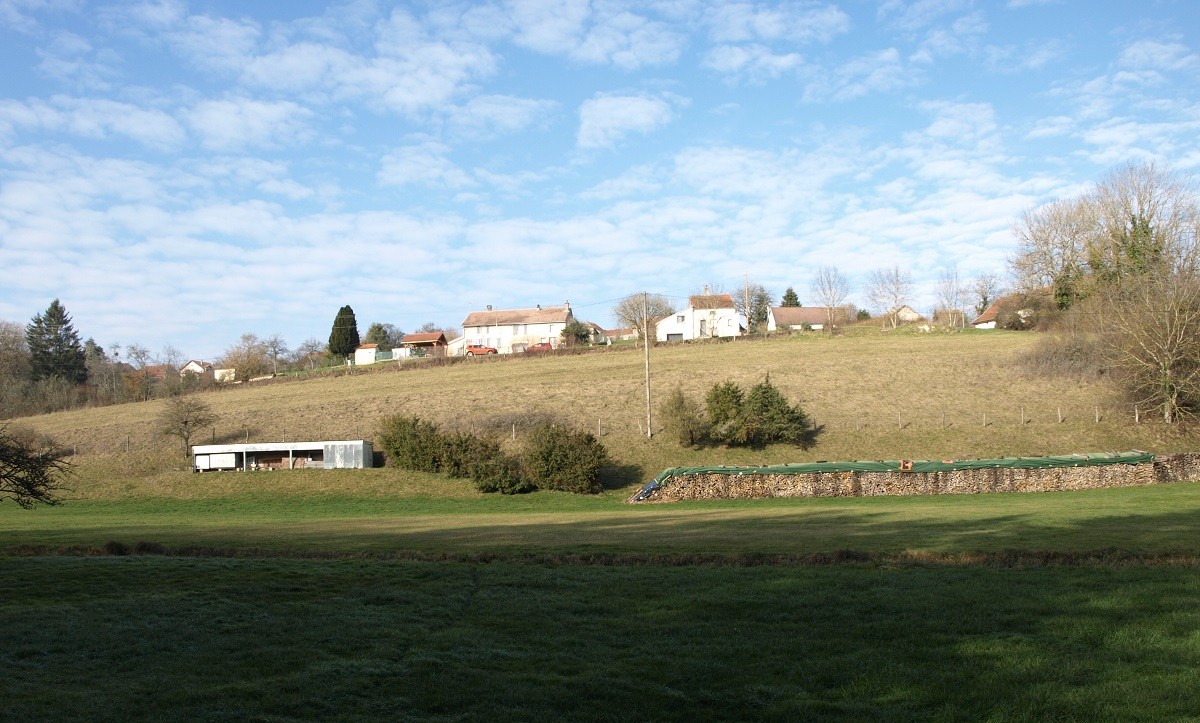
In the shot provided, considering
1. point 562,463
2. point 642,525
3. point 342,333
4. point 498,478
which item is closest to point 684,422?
point 562,463

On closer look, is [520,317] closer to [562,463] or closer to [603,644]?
[562,463]

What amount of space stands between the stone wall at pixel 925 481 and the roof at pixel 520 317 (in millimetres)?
75947

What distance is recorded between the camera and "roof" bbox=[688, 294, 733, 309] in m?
109

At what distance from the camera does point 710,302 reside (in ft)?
362

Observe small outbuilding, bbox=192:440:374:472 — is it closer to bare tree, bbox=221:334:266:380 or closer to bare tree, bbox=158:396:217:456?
bare tree, bbox=158:396:217:456

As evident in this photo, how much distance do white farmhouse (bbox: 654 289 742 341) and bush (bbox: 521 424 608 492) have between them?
64003mm

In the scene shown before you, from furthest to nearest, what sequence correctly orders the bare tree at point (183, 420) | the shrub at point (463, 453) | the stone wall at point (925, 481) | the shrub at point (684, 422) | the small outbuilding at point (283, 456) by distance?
the bare tree at point (183, 420) → the shrub at point (684, 422) → the small outbuilding at point (283, 456) → the shrub at point (463, 453) → the stone wall at point (925, 481)

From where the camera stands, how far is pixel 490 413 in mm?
55781

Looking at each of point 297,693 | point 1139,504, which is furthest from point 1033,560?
point 1139,504

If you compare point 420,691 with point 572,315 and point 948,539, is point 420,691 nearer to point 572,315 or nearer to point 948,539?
point 948,539

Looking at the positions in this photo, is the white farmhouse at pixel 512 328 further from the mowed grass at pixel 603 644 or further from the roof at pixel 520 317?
Result: the mowed grass at pixel 603 644

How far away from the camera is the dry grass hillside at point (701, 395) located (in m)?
49.1

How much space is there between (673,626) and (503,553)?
7740 millimetres

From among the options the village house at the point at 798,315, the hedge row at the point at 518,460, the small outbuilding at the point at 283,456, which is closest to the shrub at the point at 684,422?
the hedge row at the point at 518,460
